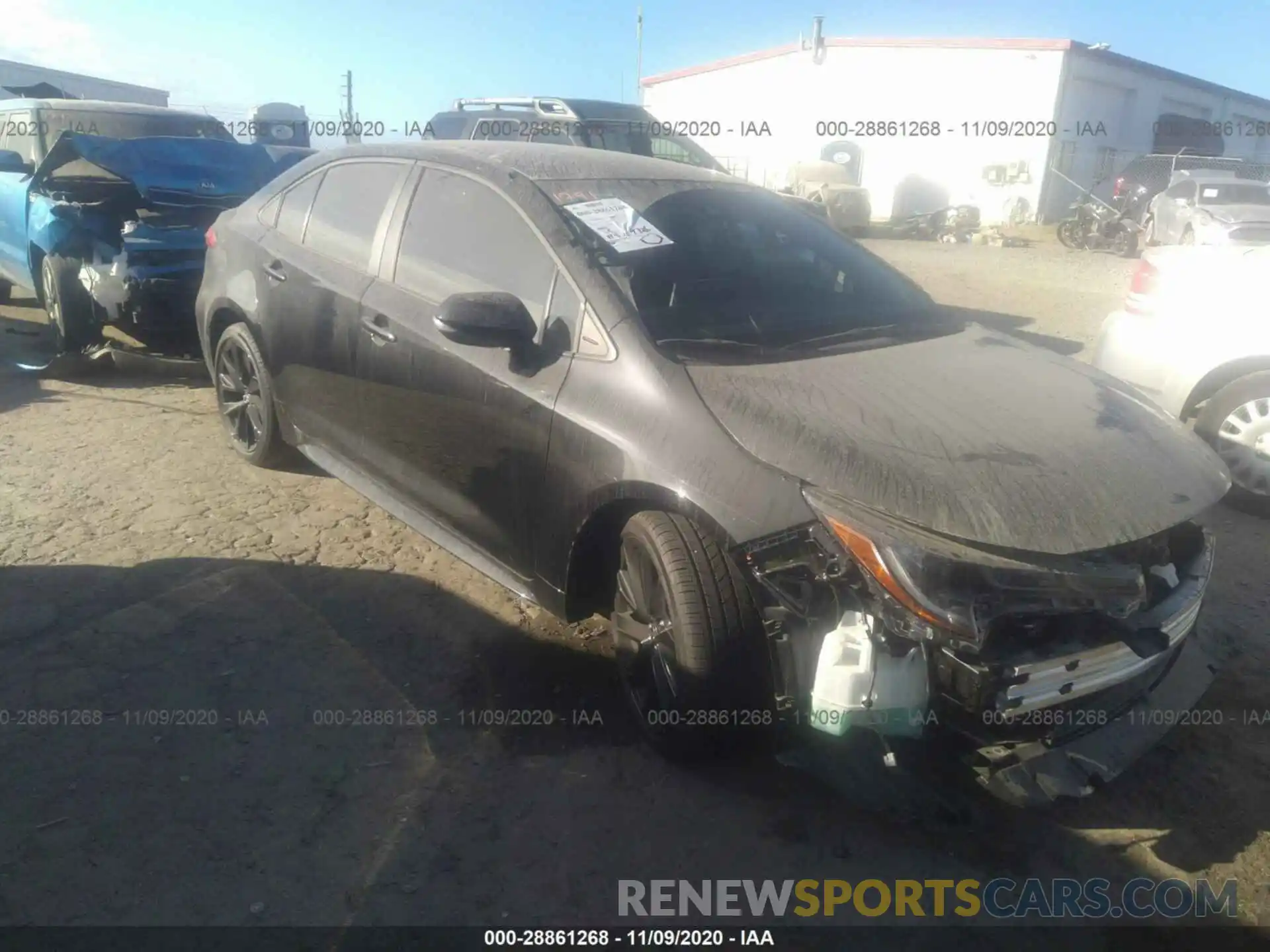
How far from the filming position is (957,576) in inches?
87.6

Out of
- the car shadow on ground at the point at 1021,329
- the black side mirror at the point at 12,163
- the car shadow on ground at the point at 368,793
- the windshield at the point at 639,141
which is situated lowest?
the car shadow on ground at the point at 368,793

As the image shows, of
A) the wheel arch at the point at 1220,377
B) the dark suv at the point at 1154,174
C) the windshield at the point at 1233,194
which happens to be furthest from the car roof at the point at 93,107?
the dark suv at the point at 1154,174

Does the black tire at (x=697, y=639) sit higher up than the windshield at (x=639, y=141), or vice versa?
the windshield at (x=639, y=141)

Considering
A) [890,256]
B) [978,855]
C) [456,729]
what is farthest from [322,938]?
[890,256]

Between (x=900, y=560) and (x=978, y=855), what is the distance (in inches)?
38.7

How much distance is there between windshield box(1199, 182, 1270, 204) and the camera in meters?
14.5

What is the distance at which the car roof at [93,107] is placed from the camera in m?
7.61

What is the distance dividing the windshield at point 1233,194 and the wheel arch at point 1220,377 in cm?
1171

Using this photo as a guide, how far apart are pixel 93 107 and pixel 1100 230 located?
1713 cm

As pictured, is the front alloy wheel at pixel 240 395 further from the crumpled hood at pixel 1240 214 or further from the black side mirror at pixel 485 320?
the crumpled hood at pixel 1240 214

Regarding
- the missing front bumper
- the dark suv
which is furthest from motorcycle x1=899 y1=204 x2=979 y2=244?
the missing front bumper

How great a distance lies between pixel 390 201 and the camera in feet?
12.5

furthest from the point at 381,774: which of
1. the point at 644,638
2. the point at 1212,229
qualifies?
the point at 1212,229

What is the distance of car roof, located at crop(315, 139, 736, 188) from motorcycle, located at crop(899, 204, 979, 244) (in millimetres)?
18278
